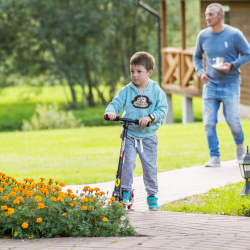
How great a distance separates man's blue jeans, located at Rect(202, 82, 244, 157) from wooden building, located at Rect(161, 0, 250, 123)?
1107cm

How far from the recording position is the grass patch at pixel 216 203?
552 centimetres

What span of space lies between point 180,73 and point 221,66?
13.6m

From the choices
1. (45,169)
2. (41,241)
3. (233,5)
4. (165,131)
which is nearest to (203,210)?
(41,241)

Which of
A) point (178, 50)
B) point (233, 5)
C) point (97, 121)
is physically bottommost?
point (97, 121)

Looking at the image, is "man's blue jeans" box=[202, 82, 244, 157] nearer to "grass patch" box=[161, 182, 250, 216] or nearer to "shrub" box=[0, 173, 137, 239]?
"grass patch" box=[161, 182, 250, 216]

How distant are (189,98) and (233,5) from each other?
4428 millimetres

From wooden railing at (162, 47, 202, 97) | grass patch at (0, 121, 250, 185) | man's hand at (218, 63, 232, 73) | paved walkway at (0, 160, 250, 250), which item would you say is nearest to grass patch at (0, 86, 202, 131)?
wooden railing at (162, 47, 202, 97)

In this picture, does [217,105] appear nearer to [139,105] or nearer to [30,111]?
[139,105]

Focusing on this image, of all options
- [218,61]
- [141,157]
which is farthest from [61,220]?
[218,61]

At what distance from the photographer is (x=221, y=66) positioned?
7996 millimetres

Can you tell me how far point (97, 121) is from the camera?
3173cm

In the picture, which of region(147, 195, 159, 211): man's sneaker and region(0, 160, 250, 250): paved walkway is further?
region(147, 195, 159, 211): man's sneaker

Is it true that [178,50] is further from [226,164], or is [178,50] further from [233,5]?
[226,164]

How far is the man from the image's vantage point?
800 centimetres
